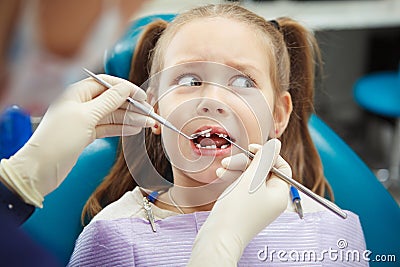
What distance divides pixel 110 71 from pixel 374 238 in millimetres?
464

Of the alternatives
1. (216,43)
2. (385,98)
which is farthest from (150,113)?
(385,98)

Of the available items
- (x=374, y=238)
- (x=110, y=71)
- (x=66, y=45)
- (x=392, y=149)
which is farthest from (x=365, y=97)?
(x=66, y=45)

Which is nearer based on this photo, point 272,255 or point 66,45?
point 66,45

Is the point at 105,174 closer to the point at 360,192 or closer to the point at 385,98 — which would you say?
the point at 360,192

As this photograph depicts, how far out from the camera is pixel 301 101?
3.14ft

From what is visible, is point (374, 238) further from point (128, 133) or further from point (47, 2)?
point (47, 2)

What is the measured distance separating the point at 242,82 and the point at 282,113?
0.35 ft

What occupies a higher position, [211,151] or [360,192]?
[211,151]

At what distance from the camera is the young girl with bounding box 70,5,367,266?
779mm

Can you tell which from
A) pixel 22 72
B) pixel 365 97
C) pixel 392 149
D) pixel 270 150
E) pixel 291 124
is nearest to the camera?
pixel 22 72

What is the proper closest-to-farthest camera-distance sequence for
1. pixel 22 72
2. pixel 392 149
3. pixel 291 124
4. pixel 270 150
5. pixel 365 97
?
pixel 22 72 → pixel 270 150 → pixel 291 124 → pixel 365 97 → pixel 392 149

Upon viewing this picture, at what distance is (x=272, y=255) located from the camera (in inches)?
34.0

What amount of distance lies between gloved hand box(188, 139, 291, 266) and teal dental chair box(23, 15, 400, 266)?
210 millimetres

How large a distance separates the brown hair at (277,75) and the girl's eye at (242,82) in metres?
0.05
